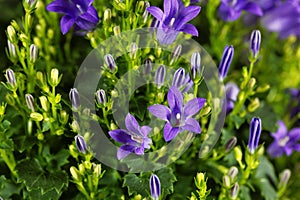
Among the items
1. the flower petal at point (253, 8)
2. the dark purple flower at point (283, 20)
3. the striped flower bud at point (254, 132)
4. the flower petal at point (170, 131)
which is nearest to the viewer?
the flower petal at point (170, 131)

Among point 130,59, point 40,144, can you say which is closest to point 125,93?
point 130,59

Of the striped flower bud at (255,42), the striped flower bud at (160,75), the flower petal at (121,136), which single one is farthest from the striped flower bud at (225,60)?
the flower petal at (121,136)

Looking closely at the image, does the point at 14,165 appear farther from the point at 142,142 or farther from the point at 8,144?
the point at 142,142

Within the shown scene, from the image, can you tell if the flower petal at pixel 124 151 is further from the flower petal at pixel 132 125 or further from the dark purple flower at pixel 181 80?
the dark purple flower at pixel 181 80

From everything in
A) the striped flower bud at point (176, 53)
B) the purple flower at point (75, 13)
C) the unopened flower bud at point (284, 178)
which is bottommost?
the unopened flower bud at point (284, 178)

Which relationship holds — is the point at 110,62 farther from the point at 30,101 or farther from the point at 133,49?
the point at 30,101

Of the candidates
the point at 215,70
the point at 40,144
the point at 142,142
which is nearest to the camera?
the point at 142,142
